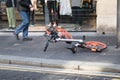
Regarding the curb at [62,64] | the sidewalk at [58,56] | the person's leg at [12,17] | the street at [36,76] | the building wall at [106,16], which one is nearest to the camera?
the street at [36,76]

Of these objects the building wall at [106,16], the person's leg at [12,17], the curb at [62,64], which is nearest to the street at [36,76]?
the curb at [62,64]

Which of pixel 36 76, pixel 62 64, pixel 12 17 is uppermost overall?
pixel 12 17

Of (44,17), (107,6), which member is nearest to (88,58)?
(107,6)

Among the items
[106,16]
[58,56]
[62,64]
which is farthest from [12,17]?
[62,64]

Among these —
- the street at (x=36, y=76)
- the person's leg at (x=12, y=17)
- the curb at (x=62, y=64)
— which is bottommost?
the street at (x=36, y=76)

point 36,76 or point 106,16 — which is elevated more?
point 106,16

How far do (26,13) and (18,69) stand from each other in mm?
3169

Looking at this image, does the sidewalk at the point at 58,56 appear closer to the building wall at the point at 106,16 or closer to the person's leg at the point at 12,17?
the building wall at the point at 106,16

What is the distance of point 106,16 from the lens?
1210 cm

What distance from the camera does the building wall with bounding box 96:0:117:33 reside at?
39.4 feet

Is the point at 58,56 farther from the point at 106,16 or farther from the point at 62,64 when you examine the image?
the point at 106,16

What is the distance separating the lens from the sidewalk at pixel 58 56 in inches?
317

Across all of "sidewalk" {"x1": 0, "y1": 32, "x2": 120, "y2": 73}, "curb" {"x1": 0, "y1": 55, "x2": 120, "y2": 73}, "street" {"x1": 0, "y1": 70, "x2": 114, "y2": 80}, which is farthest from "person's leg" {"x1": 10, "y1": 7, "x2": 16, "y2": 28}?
"street" {"x1": 0, "y1": 70, "x2": 114, "y2": 80}

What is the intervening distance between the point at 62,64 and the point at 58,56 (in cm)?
83
